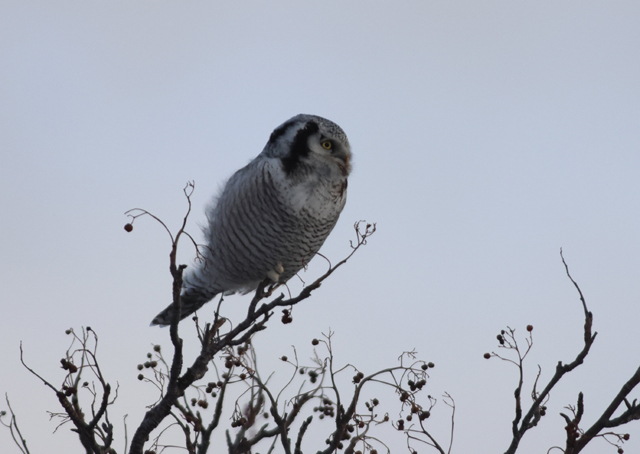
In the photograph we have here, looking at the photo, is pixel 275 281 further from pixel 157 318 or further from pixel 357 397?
pixel 357 397

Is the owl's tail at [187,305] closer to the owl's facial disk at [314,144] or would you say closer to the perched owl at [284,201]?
the perched owl at [284,201]

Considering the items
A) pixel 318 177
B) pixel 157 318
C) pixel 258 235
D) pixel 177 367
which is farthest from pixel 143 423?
pixel 157 318

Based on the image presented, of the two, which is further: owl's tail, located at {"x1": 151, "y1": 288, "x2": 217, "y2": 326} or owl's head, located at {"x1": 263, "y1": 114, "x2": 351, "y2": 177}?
owl's tail, located at {"x1": 151, "y1": 288, "x2": 217, "y2": 326}

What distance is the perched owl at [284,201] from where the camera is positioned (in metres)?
4.06

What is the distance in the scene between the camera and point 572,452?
2334 mm

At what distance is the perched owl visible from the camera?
4059 millimetres

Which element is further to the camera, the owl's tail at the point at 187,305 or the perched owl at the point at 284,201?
the owl's tail at the point at 187,305

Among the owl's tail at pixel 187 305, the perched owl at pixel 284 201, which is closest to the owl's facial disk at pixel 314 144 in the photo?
the perched owl at pixel 284 201

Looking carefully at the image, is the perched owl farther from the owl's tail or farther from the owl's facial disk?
the owl's tail

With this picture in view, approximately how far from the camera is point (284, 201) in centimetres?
402

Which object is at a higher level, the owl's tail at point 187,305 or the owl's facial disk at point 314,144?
the owl's facial disk at point 314,144

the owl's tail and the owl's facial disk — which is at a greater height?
the owl's facial disk

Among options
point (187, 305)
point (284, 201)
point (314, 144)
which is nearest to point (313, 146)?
point (314, 144)

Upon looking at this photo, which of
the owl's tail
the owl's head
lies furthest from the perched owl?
the owl's tail
